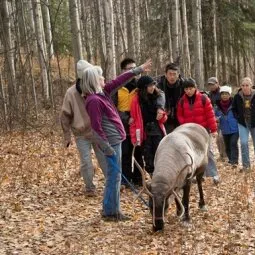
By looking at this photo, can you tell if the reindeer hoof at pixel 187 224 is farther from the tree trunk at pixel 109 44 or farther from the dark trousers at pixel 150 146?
the tree trunk at pixel 109 44

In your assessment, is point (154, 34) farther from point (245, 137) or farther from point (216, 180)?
point (216, 180)

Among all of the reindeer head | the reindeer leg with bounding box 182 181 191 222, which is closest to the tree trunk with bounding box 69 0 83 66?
the reindeer leg with bounding box 182 181 191 222

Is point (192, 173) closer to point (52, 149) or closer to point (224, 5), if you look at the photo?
point (52, 149)

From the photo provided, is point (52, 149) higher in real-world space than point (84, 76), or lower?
lower

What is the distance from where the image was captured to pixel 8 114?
13.4 m

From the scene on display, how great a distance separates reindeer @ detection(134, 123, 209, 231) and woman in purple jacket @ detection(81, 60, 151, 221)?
400 mm

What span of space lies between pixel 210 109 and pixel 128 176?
2029 millimetres

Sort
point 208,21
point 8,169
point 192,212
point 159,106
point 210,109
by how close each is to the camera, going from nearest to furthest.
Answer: point 192,212, point 159,106, point 210,109, point 8,169, point 208,21

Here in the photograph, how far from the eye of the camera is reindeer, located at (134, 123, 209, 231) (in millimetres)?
6594

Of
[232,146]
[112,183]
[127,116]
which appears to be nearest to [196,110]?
[127,116]

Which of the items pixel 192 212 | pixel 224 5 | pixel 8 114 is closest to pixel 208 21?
pixel 224 5

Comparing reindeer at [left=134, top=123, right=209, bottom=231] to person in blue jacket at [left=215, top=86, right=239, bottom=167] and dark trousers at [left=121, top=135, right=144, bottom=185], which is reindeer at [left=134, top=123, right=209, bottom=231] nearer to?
dark trousers at [left=121, top=135, right=144, bottom=185]

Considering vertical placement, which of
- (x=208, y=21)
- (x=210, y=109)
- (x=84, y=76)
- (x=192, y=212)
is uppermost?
(x=208, y=21)

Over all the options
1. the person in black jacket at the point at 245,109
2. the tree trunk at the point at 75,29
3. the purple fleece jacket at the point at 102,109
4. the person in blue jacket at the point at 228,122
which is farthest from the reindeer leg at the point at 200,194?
the tree trunk at the point at 75,29
